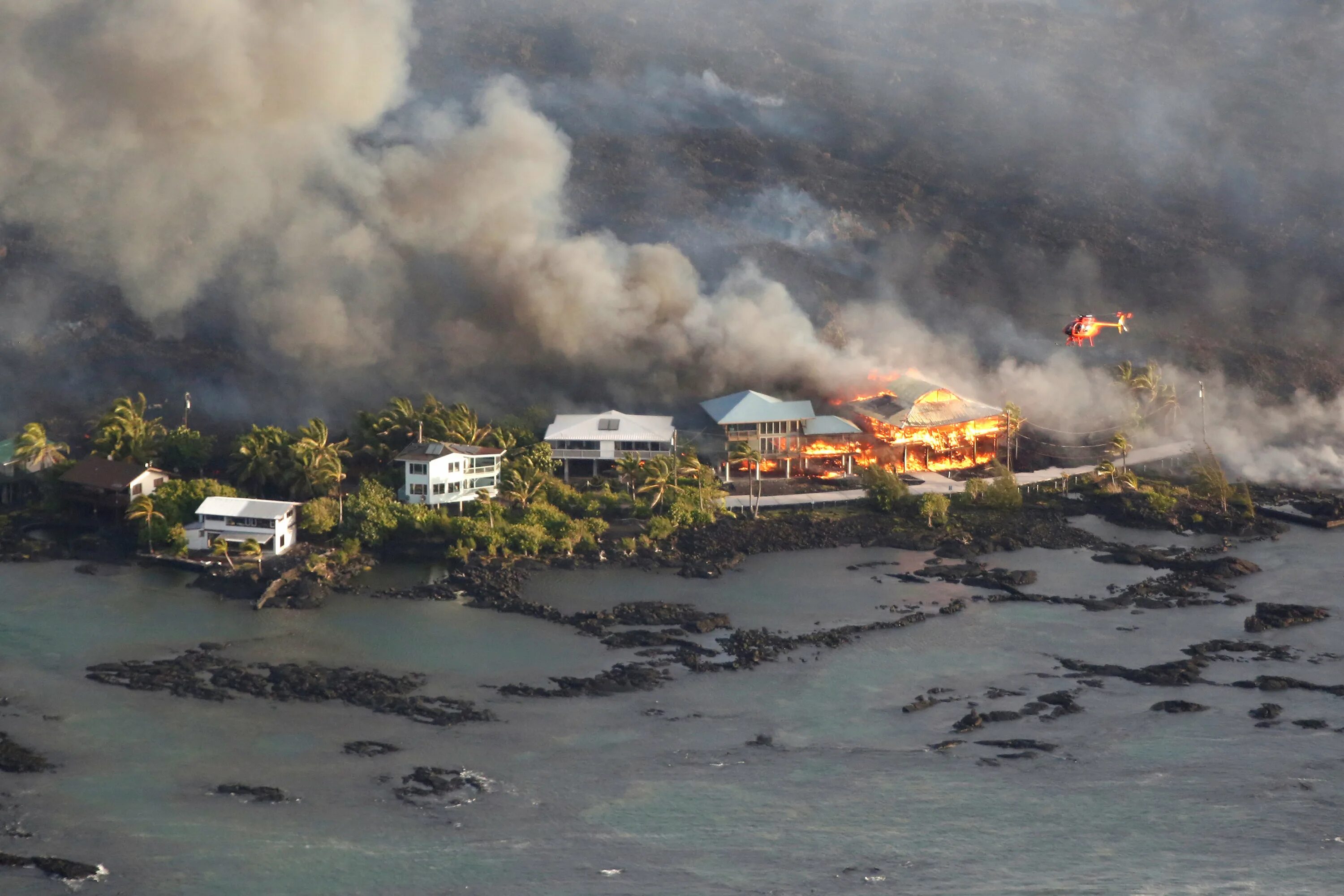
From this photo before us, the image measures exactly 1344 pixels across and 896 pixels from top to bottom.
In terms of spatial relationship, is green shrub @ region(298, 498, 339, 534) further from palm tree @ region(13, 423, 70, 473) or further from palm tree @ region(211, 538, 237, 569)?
palm tree @ region(13, 423, 70, 473)

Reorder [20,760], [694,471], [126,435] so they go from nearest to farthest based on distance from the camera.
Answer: [20,760], [694,471], [126,435]

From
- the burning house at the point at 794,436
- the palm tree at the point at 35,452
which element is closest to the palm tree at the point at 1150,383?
the burning house at the point at 794,436

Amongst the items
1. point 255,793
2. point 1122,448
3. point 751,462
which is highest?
point 1122,448

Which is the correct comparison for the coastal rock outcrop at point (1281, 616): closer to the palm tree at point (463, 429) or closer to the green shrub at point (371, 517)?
the green shrub at point (371, 517)

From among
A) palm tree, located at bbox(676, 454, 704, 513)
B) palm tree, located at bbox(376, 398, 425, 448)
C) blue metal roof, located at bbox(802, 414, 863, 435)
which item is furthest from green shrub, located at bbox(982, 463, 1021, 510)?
palm tree, located at bbox(376, 398, 425, 448)

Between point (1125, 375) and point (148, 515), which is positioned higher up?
point (1125, 375)

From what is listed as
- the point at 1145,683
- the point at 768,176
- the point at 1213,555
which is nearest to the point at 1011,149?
the point at 768,176

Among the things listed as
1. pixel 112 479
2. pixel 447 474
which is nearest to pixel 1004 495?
pixel 447 474

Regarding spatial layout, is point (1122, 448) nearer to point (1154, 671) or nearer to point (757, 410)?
point (757, 410)
